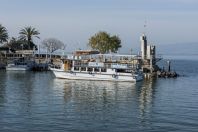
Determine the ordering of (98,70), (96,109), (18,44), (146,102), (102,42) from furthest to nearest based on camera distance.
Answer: (18,44)
(102,42)
(98,70)
(146,102)
(96,109)

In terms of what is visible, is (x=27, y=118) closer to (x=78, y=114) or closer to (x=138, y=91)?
(x=78, y=114)

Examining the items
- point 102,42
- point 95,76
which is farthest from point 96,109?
point 102,42

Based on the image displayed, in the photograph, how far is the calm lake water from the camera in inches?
1702

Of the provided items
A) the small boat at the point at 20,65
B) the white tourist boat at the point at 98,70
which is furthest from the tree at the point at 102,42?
the white tourist boat at the point at 98,70

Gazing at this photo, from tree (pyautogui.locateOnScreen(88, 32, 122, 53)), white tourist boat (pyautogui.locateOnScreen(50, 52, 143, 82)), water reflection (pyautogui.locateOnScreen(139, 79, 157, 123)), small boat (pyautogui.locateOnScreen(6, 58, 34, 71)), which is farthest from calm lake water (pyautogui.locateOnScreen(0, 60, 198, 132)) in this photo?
tree (pyautogui.locateOnScreen(88, 32, 122, 53))

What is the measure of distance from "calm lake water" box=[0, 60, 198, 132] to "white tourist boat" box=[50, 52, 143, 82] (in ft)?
54.5

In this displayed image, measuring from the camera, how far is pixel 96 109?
179 ft

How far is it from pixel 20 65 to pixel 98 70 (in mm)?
40817

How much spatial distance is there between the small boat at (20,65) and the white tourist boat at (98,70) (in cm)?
3256

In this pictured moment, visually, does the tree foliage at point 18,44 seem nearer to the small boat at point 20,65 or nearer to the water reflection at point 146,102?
the small boat at point 20,65

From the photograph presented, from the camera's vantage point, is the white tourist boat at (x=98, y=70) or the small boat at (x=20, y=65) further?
the small boat at (x=20, y=65)

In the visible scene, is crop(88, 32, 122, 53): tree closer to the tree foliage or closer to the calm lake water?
the tree foliage

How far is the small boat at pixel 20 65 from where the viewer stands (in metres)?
134

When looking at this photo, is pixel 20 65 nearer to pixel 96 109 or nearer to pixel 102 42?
pixel 102 42
